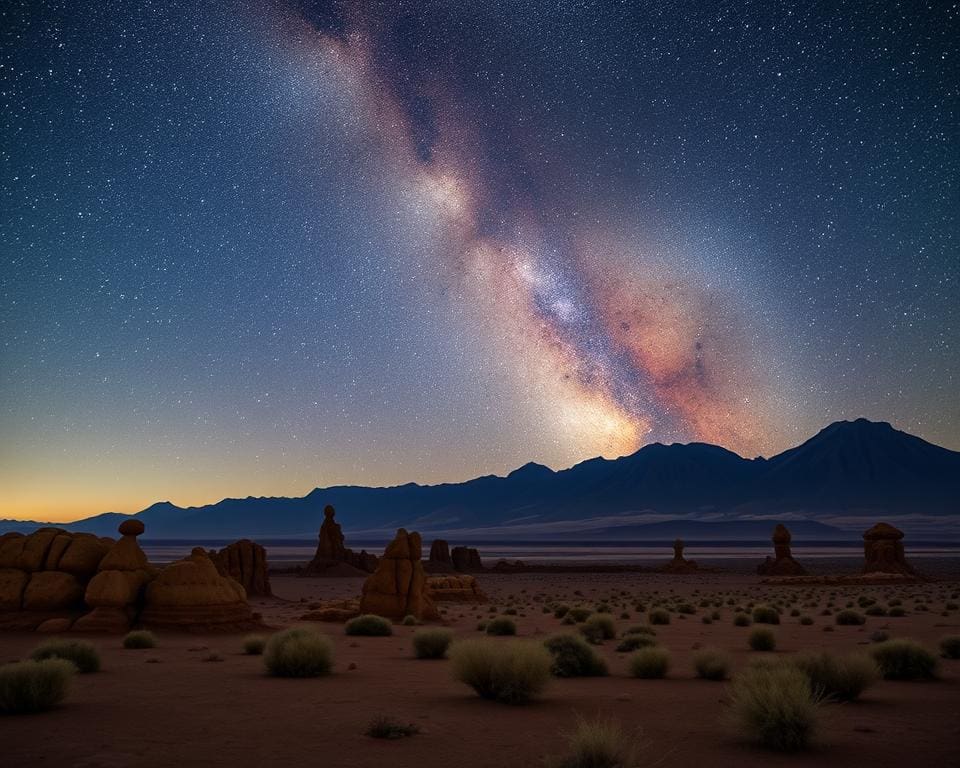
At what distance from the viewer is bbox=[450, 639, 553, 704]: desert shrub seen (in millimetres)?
12648

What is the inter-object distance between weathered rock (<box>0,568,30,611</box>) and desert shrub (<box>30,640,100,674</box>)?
30.9 ft

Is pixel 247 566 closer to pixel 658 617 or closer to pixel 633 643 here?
pixel 658 617

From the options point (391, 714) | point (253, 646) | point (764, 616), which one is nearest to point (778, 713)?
point (391, 714)

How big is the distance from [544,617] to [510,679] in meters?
21.9

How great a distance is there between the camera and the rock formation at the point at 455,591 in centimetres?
4444

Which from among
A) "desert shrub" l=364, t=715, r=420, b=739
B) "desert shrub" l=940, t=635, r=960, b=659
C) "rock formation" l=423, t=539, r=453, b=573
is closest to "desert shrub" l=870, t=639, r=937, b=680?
"desert shrub" l=940, t=635, r=960, b=659

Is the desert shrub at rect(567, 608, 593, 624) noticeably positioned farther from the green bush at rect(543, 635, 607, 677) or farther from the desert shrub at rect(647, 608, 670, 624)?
the green bush at rect(543, 635, 607, 677)

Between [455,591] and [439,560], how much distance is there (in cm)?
4190

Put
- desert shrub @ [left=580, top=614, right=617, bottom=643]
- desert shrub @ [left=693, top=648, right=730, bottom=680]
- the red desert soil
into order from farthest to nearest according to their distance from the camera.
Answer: desert shrub @ [left=580, top=614, right=617, bottom=643] < desert shrub @ [left=693, top=648, right=730, bottom=680] < the red desert soil

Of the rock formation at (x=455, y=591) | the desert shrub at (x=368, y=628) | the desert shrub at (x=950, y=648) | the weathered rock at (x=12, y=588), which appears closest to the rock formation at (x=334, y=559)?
the rock formation at (x=455, y=591)

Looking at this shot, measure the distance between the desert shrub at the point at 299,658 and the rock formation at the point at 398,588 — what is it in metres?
14.2

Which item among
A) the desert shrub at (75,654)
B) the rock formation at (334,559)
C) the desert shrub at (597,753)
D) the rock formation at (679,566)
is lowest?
the rock formation at (679,566)

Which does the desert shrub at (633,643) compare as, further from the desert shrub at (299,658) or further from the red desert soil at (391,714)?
the desert shrub at (299,658)

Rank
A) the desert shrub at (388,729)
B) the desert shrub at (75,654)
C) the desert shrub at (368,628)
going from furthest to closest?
the desert shrub at (368,628)
the desert shrub at (75,654)
the desert shrub at (388,729)
